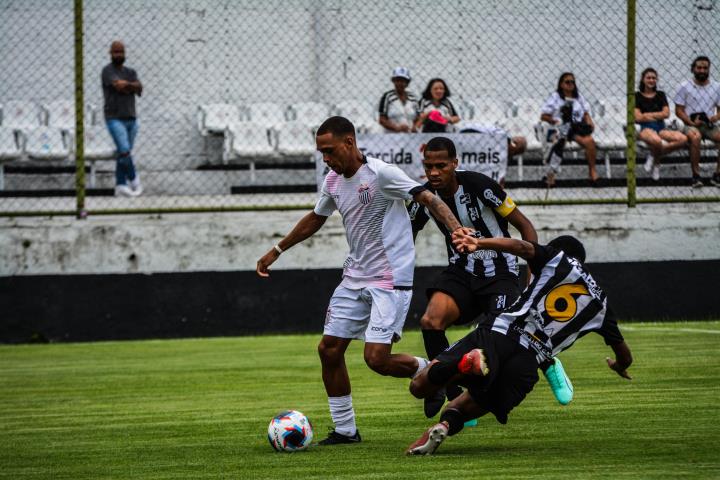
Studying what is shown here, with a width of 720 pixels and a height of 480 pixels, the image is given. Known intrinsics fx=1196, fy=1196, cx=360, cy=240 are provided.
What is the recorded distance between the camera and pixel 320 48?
67.6ft

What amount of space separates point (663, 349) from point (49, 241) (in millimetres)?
7343

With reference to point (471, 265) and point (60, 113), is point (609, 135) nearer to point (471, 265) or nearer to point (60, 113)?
point (471, 265)

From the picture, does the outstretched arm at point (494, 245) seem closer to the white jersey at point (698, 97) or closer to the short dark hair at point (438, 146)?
the short dark hair at point (438, 146)

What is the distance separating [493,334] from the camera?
6648 millimetres

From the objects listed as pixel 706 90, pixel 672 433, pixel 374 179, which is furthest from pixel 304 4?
pixel 672 433

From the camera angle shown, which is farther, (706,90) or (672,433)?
(706,90)

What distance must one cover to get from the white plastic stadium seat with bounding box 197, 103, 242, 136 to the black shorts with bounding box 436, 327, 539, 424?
1346 cm

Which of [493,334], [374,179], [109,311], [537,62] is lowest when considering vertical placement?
[109,311]

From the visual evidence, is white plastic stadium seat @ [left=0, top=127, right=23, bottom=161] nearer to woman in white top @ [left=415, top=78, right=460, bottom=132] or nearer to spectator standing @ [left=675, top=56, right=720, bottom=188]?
woman in white top @ [left=415, top=78, right=460, bottom=132]

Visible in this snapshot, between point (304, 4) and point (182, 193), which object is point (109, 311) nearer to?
point (182, 193)

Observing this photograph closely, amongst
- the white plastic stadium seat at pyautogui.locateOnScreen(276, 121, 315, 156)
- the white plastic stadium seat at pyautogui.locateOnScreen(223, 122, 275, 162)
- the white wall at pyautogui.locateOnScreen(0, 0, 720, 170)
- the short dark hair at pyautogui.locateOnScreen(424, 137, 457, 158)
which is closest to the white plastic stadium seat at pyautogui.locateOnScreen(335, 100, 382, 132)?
the white wall at pyautogui.locateOnScreen(0, 0, 720, 170)

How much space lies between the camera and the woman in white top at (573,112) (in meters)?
15.8

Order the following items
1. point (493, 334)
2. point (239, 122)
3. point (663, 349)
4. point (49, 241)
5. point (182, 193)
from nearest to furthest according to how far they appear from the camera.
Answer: point (493, 334)
point (663, 349)
point (49, 241)
point (182, 193)
point (239, 122)

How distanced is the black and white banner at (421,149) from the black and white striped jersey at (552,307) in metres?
7.62
